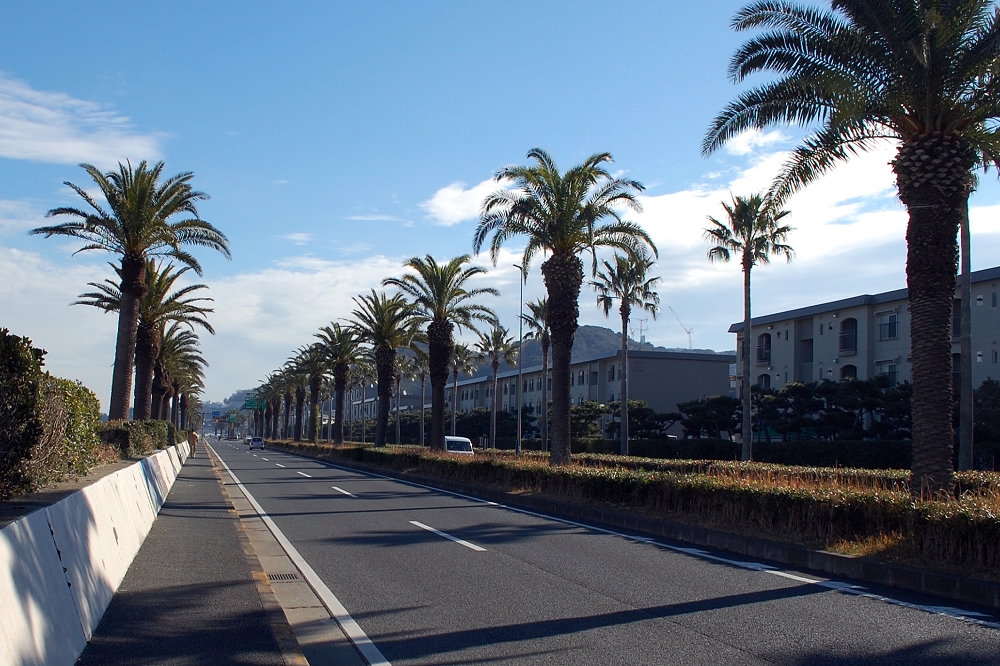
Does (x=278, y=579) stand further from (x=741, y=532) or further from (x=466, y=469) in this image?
(x=466, y=469)

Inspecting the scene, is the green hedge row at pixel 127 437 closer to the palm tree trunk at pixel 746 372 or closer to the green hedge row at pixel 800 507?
the green hedge row at pixel 800 507

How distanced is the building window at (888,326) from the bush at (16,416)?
44.1m

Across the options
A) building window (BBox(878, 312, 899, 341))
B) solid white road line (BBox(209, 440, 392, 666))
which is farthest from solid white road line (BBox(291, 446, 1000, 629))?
building window (BBox(878, 312, 899, 341))

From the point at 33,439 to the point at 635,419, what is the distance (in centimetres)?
4860

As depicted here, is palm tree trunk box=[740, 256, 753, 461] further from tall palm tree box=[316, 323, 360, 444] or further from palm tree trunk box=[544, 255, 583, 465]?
tall palm tree box=[316, 323, 360, 444]

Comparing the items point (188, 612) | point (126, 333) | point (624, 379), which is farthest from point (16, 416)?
point (624, 379)

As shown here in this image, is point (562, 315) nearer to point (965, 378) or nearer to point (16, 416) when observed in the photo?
point (965, 378)

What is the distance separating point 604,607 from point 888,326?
4238 cm

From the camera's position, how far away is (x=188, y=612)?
795cm

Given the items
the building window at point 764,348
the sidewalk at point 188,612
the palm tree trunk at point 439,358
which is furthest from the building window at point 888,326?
the sidewalk at point 188,612

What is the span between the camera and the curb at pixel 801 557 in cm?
917

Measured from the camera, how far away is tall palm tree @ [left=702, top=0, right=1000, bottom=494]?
1352 centimetres

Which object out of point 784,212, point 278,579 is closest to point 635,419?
point 784,212

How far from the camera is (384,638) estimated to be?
737 cm
